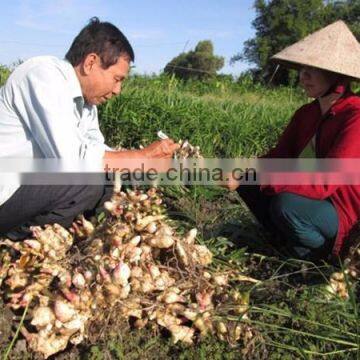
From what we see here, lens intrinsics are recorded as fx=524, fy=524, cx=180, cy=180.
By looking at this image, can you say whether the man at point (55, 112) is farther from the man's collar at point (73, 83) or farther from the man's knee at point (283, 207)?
the man's knee at point (283, 207)

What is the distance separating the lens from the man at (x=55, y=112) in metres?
1.86

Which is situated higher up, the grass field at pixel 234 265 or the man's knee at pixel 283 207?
the man's knee at pixel 283 207

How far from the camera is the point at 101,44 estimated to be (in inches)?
77.6

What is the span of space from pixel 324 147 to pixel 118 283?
0.98 meters

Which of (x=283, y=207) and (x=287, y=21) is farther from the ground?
(x=287, y=21)

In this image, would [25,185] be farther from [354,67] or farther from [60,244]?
[354,67]

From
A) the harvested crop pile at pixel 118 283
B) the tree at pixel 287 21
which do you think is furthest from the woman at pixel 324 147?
the tree at pixel 287 21

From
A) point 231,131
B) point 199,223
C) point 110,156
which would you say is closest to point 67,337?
point 110,156

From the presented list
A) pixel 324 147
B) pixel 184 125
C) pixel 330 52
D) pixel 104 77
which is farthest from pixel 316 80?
pixel 184 125

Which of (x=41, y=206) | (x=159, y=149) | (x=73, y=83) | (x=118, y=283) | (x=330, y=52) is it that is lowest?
(x=118, y=283)

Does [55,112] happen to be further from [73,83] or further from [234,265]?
[234,265]

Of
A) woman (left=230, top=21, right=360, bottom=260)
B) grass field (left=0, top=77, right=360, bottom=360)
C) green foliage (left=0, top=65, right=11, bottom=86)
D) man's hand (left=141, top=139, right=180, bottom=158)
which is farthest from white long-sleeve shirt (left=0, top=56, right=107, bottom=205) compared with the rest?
green foliage (left=0, top=65, right=11, bottom=86)

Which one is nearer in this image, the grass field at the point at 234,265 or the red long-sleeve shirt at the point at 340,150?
the grass field at the point at 234,265

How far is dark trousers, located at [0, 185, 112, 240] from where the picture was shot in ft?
6.45
